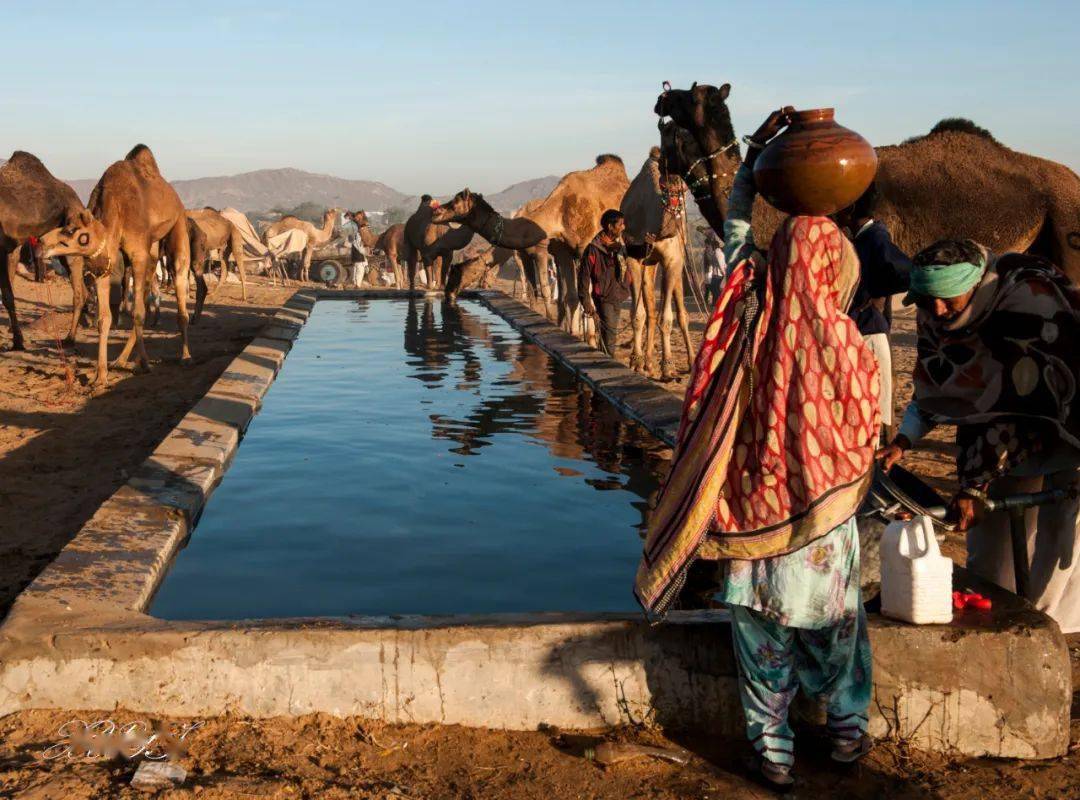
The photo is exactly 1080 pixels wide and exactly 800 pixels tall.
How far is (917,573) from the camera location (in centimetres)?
361

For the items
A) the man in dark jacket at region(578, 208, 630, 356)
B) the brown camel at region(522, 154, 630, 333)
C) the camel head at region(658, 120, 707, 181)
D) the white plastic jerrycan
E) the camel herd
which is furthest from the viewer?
the brown camel at region(522, 154, 630, 333)

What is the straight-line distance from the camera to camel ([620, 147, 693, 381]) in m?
11.8

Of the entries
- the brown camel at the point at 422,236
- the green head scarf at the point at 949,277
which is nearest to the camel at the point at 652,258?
the green head scarf at the point at 949,277

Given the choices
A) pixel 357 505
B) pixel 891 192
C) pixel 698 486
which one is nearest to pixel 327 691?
pixel 698 486

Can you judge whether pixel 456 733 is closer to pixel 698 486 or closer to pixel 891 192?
pixel 698 486

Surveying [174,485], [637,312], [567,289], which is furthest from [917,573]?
[567,289]

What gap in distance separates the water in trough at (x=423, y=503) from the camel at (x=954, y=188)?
7.72 ft

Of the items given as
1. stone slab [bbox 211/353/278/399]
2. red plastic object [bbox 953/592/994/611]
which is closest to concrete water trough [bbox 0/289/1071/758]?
red plastic object [bbox 953/592/994/611]

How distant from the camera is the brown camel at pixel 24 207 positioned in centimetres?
1288

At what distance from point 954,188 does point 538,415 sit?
3800 mm

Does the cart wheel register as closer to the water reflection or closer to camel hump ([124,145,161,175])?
the water reflection

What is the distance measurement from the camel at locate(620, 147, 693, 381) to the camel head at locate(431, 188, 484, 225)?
360 cm

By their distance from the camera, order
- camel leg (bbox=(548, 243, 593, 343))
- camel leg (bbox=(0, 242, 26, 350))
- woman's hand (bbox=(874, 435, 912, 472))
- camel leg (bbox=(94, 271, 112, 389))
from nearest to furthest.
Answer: woman's hand (bbox=(874, 435, 912, 472))
camel leg (bbox=(94, 271, 112, 389))
camel leg (bbox=(0, 242, 26, 350))
camel leg (bbox=(548, 243, 593, 343))

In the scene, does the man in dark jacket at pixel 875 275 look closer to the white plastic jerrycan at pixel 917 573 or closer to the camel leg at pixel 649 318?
the white plastic jerrycan at pixel 917 573
